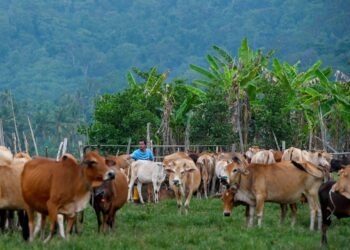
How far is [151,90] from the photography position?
39000 millimetres

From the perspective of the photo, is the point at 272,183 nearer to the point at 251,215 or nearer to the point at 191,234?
the point at 251,215

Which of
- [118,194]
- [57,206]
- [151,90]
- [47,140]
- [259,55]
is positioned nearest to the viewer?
[57,206]

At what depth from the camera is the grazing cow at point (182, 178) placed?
1914cm

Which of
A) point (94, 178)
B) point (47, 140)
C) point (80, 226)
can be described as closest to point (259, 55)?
point (80, 226)

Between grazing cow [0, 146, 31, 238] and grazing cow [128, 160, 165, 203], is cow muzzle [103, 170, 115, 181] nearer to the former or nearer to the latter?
grazing cow [0, 146, 31, 238]

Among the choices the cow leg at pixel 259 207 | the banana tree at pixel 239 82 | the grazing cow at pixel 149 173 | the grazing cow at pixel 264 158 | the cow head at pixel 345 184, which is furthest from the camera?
the banana tree at pixel 239 82

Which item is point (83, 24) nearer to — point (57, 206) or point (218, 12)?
point (218, 12)

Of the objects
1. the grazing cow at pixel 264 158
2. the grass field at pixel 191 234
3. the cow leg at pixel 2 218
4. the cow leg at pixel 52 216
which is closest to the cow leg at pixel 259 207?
the grass field at pixel 191 234

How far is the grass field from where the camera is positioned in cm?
1234

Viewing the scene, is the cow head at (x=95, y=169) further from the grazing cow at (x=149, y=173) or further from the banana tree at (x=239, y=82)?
the banana tree at (x=239, y=82)

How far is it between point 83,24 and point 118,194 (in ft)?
491

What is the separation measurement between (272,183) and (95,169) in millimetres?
4817

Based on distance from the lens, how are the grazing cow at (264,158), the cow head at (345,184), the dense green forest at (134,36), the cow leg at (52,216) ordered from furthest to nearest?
the dense green forest at (134,36), the grazing cow at (264,158), the cow head at (345,184), the cow leg at (52,216)

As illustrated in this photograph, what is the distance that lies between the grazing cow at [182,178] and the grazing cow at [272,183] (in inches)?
137
